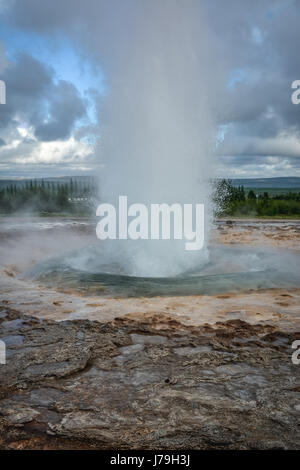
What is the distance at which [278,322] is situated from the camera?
4531 millimetres

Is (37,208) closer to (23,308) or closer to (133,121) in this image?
(133,121)

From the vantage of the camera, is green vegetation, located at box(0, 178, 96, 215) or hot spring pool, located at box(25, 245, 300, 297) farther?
green vegetation, located at box(0, 178, 96, 215)

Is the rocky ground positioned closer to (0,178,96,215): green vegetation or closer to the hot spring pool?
the hot spring pool

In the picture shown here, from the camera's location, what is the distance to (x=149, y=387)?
2920 mm

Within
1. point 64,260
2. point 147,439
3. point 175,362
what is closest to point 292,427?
point 147,439

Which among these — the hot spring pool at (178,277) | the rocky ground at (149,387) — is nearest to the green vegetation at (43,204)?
the hot spring pool at (178,277)

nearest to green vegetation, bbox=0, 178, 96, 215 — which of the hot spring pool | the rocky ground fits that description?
the hot spring pool

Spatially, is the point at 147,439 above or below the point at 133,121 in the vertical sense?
below

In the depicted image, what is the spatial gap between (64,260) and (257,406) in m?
7.30

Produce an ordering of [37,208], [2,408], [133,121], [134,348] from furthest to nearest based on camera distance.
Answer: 1. [37,208]
2. [133,121]
3. [134,348]
4. [2,408]

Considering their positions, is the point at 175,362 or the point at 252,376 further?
the point at 175,362

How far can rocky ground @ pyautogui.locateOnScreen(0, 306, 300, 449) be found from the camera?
234cm

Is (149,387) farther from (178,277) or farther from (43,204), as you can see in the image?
(43,204)
